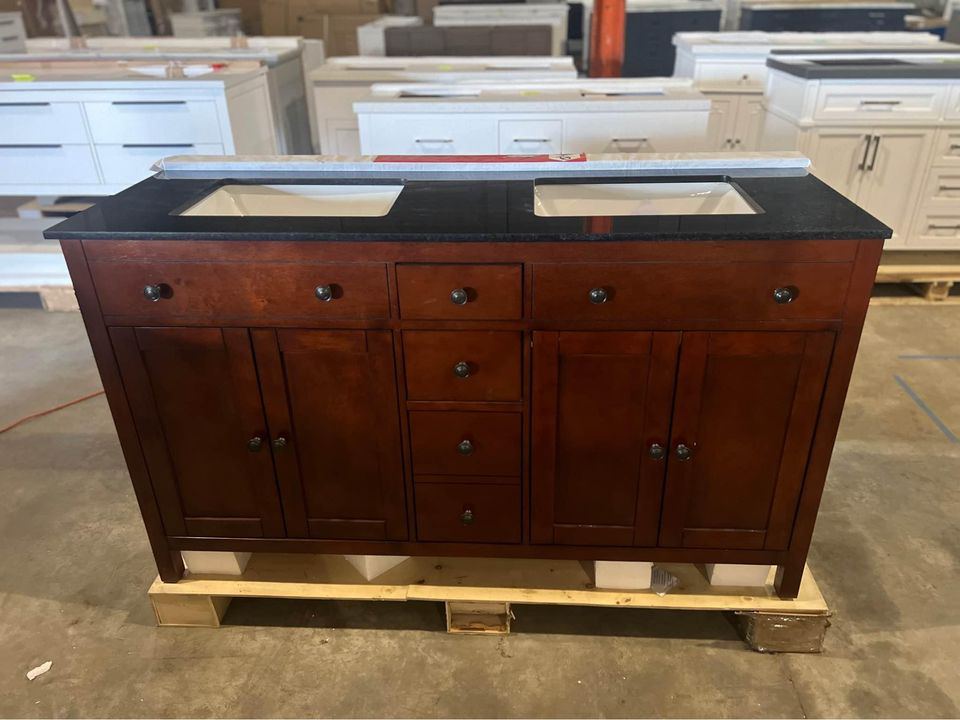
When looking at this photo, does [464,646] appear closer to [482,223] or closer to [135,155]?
[482,223]

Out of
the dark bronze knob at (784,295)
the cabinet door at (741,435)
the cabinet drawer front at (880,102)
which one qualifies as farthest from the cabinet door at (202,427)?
the cabinet drawer front at (880,102)

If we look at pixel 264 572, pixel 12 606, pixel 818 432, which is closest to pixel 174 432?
pixel 264 572

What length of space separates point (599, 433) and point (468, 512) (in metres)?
0.36

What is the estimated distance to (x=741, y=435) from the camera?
1.50 m

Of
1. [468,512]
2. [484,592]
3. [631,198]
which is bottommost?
[484,592]

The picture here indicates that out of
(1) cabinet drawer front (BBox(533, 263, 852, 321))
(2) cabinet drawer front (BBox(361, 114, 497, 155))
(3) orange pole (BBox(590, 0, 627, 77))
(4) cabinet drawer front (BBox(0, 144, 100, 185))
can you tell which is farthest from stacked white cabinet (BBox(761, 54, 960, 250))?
(4) cabinet drawer front (BBox(0, 144, 100, 185))

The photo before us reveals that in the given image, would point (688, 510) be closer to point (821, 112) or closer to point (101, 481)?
point (101, 481)

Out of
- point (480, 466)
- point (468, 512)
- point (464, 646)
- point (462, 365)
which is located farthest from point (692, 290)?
point (464, 646)

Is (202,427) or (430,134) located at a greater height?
(430,134)

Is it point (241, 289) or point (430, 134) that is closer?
point (241, 289)

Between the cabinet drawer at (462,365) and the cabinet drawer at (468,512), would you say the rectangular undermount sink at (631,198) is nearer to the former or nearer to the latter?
the cabinet drawer at (462,365)

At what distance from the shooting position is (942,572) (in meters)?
1.87

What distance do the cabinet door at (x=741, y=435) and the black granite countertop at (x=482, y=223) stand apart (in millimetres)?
211

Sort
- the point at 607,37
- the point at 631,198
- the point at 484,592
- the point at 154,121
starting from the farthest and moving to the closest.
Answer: the point at 607,37 < the point at 154,121 < the point at 631,198 < the point at 484,592
